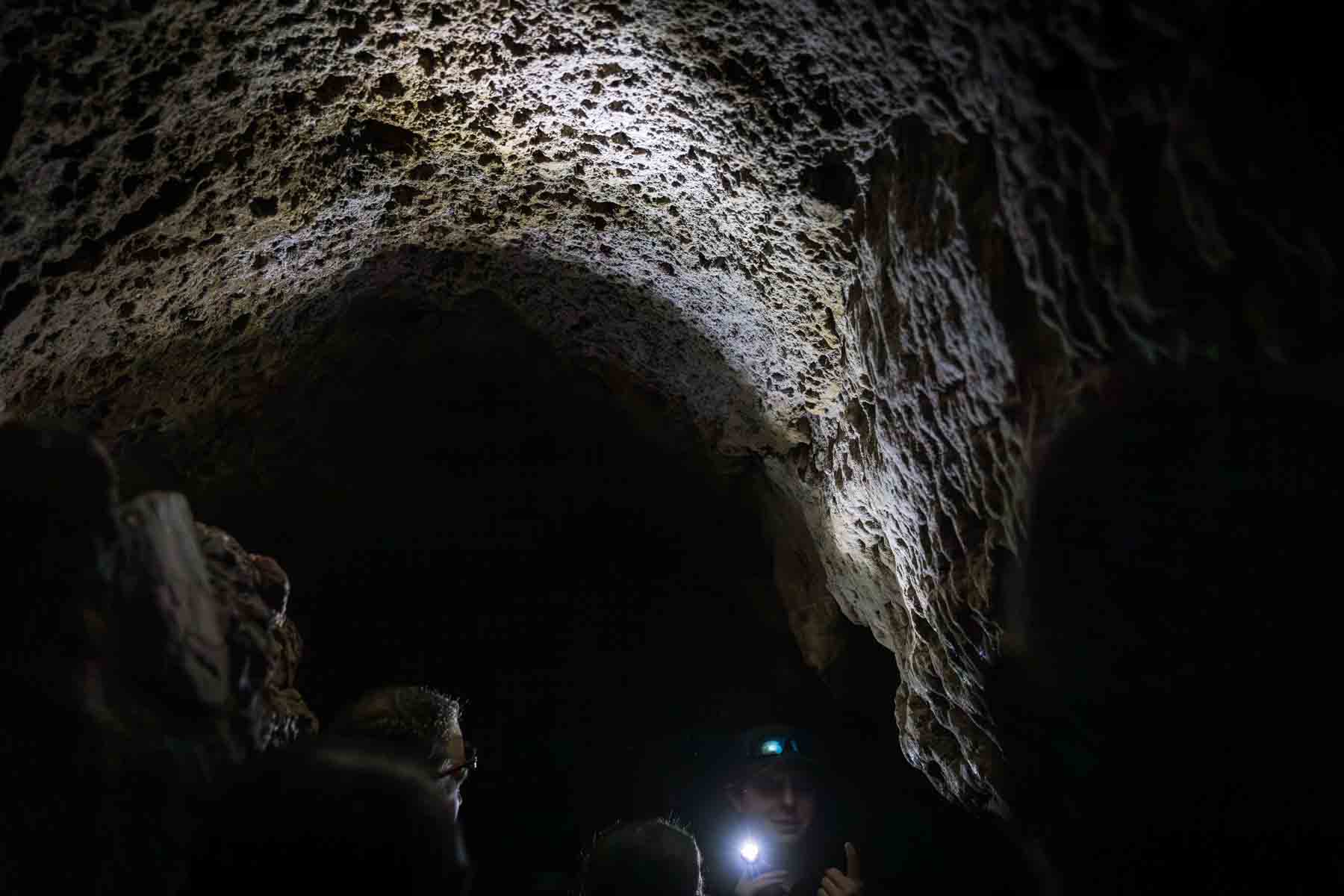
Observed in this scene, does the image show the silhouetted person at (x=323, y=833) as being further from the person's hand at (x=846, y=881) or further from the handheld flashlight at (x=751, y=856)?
the handheld flashlight at (x=751, y=856)

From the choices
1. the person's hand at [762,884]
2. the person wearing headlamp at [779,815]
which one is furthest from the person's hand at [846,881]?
the person's hand at [762,884]

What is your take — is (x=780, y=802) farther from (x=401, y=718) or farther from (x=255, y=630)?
(x=255, y=630)

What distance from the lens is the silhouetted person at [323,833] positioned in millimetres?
1132

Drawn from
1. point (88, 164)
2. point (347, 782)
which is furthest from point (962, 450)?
point (88, 164)

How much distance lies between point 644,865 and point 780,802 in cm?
194

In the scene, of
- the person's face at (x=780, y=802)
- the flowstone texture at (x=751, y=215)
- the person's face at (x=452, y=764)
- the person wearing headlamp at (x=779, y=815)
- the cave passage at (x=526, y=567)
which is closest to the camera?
the flowstone texture at (x=751, y=215)

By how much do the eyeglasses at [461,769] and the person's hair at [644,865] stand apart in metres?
0.48

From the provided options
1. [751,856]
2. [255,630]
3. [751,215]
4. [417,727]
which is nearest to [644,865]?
[417,727]

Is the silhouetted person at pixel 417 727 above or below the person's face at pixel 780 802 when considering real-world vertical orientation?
above

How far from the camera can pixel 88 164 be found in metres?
1.54

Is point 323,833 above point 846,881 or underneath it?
above

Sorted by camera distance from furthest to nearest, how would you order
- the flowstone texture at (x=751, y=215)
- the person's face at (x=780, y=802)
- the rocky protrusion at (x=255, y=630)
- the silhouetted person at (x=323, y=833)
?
1. the person's face at (x=780, y=802)
2. the rocky protrusion at (x=255, y=630)
3. the silhouetted person at (x=323, y=833)
4. the flowstone texture at (x=751, y=215)

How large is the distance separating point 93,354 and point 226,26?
0.92 metres

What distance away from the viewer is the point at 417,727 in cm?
229
